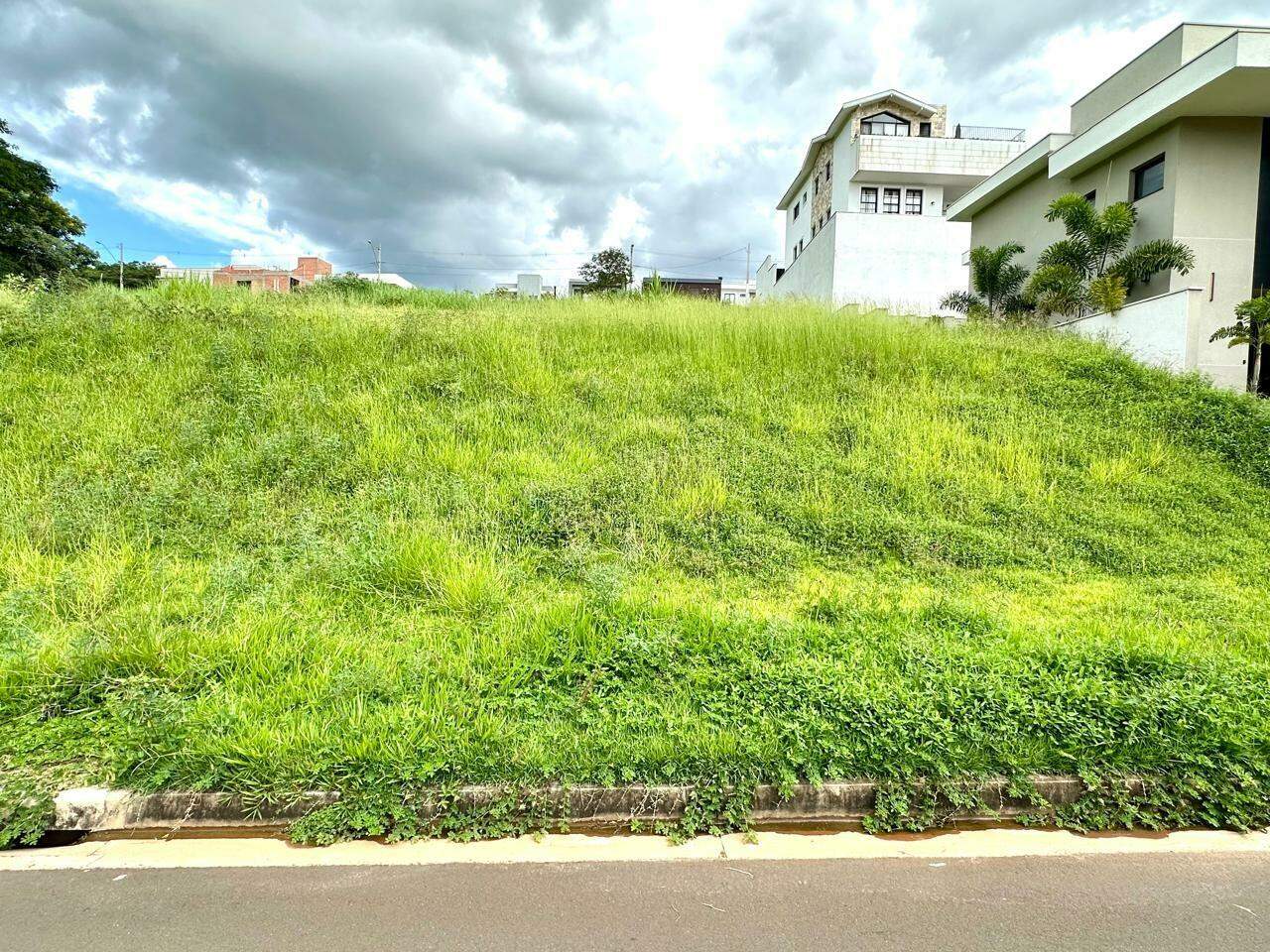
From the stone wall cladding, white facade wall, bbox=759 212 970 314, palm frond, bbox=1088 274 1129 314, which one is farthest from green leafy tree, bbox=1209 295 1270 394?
the stone wall cladding

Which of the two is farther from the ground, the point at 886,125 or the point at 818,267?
the point at 886,125

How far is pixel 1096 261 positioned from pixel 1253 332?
3978 mm

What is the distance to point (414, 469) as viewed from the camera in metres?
6.37

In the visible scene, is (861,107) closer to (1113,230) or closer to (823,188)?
(823,188)

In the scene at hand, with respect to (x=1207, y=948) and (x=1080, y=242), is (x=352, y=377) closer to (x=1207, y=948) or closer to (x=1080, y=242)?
(x=1207, y=948)

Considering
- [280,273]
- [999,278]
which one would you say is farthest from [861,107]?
[280,273]

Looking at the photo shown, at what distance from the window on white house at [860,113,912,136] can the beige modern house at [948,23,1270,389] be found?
15.2 metres

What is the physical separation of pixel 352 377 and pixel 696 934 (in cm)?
769

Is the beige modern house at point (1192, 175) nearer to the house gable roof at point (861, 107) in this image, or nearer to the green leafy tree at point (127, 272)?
the house gable roof at point (861, 107)

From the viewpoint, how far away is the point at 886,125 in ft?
97.5

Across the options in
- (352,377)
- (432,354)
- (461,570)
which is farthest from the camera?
(432,354)

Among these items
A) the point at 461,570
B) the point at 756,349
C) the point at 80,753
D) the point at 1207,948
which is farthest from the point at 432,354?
the point at 1207,948

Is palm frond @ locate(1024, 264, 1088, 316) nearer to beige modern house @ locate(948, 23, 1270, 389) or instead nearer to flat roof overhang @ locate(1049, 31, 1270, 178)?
beige modern house @ locate(948, 23, 1270, 389)

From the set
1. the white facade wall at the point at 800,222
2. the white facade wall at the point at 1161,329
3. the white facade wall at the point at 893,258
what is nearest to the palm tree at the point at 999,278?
the white facade wall at the point at 893,258
